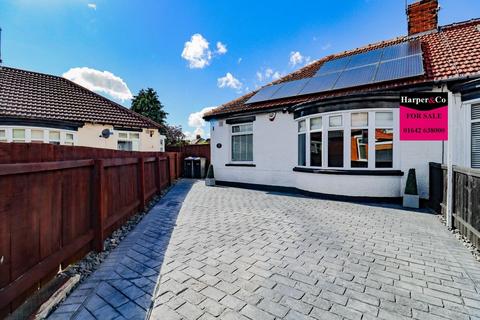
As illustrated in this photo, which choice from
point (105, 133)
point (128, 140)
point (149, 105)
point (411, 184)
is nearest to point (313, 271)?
point (411, 184)

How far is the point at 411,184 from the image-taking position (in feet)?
23.7

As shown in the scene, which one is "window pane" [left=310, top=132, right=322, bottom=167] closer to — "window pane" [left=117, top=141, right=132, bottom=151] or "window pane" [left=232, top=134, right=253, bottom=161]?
"window pane" [left=232, top=134, right=253, bottom=161]

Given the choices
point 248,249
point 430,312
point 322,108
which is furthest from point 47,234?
point 322,108

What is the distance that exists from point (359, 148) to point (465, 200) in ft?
12.0

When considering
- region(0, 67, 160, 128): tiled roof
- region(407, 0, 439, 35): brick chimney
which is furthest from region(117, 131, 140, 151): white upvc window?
region(407, 0, 439, 35): brick chimney

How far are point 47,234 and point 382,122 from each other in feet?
28.4

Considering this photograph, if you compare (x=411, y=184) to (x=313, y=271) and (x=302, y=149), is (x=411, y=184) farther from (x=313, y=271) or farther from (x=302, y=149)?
(x=313, y=271)

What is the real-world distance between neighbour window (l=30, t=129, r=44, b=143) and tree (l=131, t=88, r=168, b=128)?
1091 inches

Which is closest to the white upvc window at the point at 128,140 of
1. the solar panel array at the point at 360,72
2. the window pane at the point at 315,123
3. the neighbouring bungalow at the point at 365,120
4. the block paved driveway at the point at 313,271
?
the neighbouring bungalow at the point at 365,120

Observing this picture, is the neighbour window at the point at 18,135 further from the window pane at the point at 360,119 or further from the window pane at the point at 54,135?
the window pane at the point at 360,119

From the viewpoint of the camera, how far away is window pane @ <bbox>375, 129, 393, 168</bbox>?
306 inches

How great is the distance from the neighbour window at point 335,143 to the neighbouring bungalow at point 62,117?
1032 cm

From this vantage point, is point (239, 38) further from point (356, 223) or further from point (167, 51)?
point (356, 223)

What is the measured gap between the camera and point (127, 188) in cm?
575
